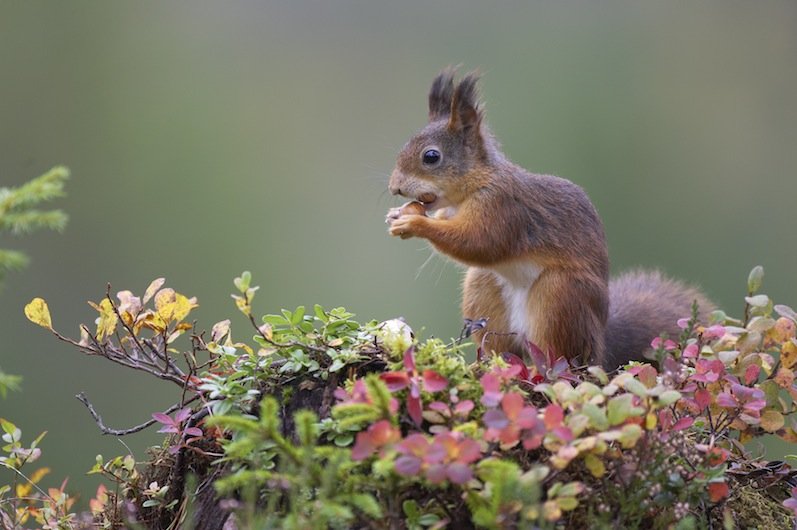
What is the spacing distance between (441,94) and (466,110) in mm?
99

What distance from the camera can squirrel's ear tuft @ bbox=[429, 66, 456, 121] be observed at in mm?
2025

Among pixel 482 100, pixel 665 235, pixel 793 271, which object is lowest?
pixel 793 271

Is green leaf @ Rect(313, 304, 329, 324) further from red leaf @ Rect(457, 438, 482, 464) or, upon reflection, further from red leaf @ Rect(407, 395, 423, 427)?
red leaf @ Rect(457, 438, 482, 464)

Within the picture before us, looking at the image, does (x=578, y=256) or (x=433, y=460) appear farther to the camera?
(x=578, y=256)

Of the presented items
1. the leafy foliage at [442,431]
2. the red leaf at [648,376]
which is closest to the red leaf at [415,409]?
the leafy foliage at [442,431]

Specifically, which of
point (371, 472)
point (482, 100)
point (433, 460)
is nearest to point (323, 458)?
point (371, 472)

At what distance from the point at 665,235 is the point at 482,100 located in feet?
6.86

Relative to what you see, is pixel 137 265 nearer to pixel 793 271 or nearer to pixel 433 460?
pixel 793 271

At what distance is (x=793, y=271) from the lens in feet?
12.9

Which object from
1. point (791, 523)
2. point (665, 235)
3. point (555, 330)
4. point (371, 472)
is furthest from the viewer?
point (665, 235)

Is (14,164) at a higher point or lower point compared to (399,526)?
higher

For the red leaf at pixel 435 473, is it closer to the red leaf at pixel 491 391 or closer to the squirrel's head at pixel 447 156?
the red leaf at pixel 491 391

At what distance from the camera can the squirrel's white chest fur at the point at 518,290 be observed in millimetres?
1821

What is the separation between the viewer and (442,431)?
3.21ft
